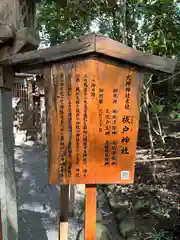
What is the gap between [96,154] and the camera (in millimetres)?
1800

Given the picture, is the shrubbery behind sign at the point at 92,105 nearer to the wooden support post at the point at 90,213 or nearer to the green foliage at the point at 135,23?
the wooden support post at the point at 90,213

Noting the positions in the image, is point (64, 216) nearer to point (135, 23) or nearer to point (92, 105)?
point (92, 105)

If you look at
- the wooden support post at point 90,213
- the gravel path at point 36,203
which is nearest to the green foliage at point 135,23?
the gravel path at point 36,203

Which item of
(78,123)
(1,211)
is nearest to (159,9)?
(78,123)

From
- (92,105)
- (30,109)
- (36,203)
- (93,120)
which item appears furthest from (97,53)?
(30,109)

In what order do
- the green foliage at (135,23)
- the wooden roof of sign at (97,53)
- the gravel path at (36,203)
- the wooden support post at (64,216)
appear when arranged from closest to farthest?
the wooden roof of sign at (97,53), the wooden support post at (64,216), the gravel path at (36,203), the green foliage at (135,23)

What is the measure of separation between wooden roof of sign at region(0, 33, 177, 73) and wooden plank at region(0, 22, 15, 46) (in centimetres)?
12

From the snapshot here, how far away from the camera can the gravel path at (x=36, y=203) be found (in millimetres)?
3641

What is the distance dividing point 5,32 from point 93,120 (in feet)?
2.65

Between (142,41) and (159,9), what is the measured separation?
4.27 feet

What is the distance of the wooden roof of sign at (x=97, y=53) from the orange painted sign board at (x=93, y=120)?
0.07 meters

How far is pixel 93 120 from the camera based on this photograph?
1.77m

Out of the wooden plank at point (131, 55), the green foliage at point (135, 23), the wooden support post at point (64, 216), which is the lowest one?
the wooden support post at point (64, 216)

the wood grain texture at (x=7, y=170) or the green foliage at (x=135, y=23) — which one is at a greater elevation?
the green foliage at (x=135, y=23)
